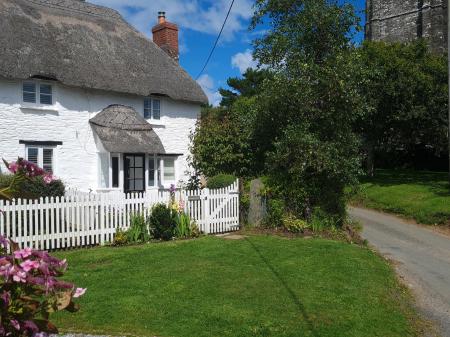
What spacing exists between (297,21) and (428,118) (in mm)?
14556

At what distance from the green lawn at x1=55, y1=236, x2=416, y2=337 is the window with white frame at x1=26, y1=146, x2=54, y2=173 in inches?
289

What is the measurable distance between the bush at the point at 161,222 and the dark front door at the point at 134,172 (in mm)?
6969

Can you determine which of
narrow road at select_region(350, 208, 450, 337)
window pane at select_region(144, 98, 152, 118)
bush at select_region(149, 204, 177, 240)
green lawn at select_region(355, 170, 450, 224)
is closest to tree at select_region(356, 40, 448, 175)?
green lawn at select_region(355, 170, 450, 224)

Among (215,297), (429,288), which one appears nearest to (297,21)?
(429,288)

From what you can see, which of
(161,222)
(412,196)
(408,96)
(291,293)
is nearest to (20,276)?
(291,293)

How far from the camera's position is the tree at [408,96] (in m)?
25.9

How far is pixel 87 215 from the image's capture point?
12070mm

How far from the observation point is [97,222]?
1231 cm

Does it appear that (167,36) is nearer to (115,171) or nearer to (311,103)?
(115,171)

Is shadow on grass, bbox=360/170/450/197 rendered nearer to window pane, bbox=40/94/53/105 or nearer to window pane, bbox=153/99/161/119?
window pane, bbox=153/99/161/119

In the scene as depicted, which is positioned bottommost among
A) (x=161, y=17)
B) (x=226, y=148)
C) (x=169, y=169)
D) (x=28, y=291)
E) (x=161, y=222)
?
(x=161, y=222)

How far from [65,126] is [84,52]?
3353 mm

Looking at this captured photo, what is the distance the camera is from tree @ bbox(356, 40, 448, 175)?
2591cm

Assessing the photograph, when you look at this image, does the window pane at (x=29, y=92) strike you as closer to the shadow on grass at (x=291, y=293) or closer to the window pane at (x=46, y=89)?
the window pane at (x=46, y=89)
